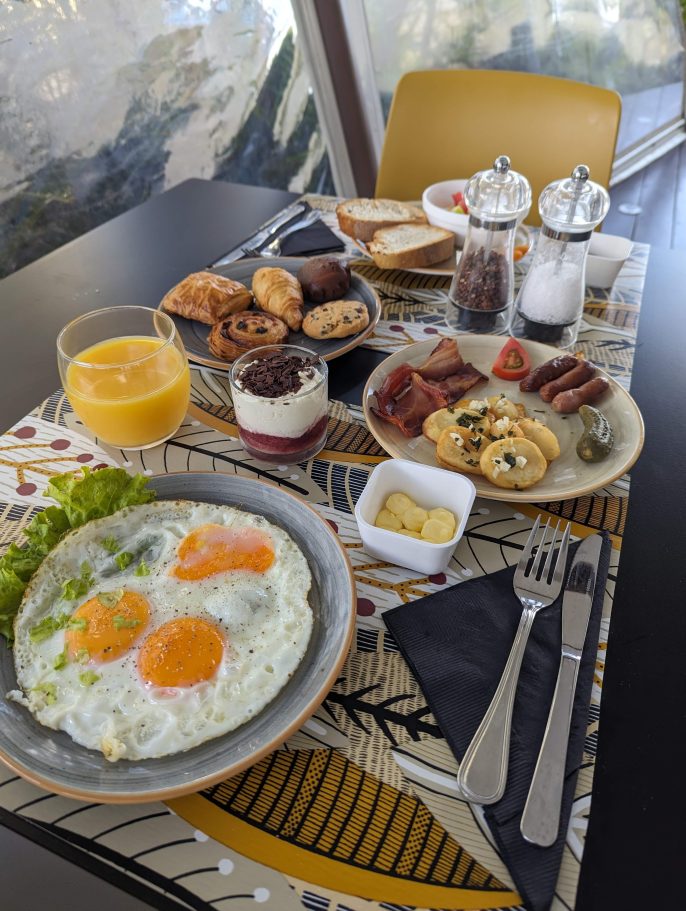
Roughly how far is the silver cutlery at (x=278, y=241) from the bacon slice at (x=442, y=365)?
907 mm

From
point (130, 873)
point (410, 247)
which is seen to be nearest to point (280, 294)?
point (410, 247)

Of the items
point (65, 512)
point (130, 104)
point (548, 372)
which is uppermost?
point (130, 104)

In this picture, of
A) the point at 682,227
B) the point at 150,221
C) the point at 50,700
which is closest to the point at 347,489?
the point at 50,700

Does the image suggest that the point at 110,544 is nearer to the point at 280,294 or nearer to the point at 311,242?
the point at 280,294

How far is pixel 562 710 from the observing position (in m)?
1.01

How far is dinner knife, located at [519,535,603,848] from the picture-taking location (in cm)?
89

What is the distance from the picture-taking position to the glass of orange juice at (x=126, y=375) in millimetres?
1483

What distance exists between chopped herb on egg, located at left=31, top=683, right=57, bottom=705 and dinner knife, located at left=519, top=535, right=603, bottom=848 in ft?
2.34

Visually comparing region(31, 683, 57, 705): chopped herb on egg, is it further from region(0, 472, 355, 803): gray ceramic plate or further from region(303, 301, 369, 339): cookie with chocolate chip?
region(303, 301, 369, 339): cookie with chocolate chip

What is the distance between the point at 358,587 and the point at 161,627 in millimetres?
369

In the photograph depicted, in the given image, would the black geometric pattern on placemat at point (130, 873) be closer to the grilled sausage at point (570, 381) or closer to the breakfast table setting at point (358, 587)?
the breakfast table setting at point (358, 587)

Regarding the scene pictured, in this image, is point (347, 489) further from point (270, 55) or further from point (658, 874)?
point (270, 55)

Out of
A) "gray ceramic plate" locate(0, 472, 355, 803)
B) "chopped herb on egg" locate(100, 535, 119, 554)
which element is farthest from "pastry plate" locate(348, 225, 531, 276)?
"chopped herb on egg" locate(100, 535, 119, 554)

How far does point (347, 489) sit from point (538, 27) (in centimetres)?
523
